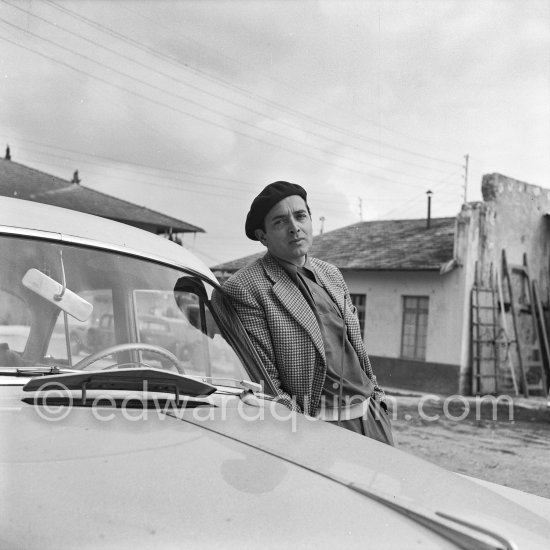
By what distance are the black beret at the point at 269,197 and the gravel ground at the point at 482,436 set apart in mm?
4850

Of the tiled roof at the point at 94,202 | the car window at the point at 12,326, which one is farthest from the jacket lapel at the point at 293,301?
the tiled roof at the point at 94,202

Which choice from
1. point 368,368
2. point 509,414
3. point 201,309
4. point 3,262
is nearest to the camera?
point 3,262

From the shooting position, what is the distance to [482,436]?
9.45 metres

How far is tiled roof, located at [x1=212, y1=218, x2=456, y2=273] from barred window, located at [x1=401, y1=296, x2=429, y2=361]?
94cm

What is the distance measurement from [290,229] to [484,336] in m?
13.6

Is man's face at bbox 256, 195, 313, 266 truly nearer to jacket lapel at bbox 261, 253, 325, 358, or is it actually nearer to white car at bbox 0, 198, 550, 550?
jacket lapel at bbox 261, 253, 325, 358

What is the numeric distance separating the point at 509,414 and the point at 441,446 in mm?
4490

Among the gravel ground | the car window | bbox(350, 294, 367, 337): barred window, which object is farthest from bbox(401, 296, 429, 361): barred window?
the car window

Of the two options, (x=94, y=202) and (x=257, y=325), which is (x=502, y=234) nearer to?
(x=94, y=202)

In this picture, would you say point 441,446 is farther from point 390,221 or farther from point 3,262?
point 390,221

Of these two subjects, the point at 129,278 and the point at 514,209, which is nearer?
the point at 129,278

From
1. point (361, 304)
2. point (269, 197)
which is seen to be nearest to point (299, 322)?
point (269, 197)

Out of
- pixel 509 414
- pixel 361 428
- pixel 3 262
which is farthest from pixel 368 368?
pixel 509 414

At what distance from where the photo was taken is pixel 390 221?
1962 centimetres
